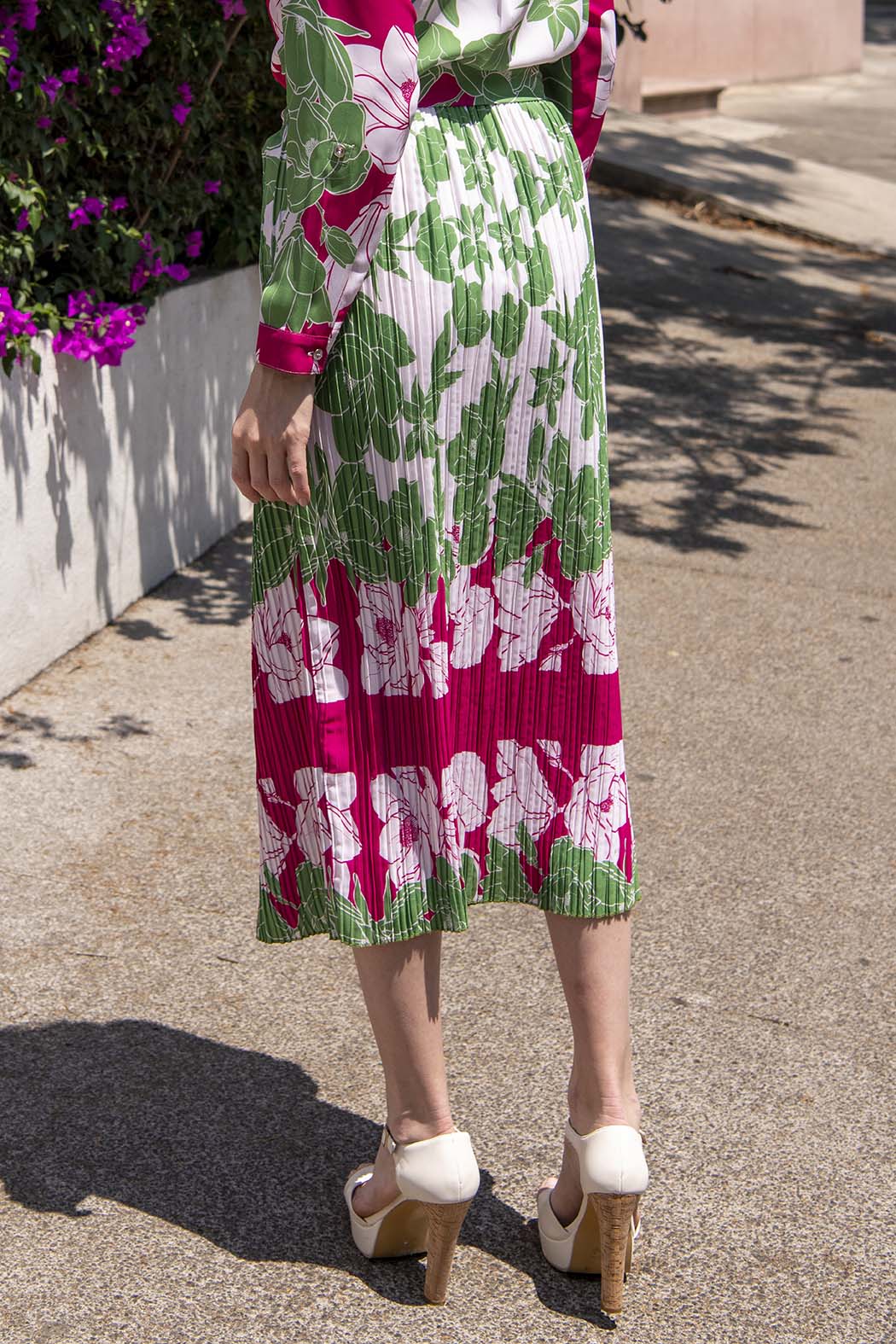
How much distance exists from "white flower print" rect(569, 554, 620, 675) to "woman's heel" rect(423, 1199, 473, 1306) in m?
0.73

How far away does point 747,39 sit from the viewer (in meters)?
16.7

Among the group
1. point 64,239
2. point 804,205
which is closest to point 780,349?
point 804,205

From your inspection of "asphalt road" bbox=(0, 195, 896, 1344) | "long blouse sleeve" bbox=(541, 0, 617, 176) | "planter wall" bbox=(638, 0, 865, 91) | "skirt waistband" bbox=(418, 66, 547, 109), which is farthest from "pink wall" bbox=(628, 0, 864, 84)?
"skirt waistband" bbox=(418, 66, 547, 109)

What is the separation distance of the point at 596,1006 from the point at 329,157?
1.13 metres

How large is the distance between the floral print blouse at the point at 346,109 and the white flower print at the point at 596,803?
25.6 inches

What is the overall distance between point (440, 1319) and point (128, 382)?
295 centimetres

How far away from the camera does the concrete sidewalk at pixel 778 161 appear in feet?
34.6

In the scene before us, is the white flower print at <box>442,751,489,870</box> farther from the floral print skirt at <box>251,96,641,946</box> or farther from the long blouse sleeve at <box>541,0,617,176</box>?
the long blouse sleeve at <box>541,0,617,176</box>

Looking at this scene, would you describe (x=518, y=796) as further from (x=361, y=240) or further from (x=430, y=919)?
(x=361, y=240)

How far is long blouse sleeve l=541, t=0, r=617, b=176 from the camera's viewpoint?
196 cm

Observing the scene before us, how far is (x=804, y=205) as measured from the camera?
35.5ft

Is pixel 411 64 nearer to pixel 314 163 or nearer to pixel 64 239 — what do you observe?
pixel 314 163

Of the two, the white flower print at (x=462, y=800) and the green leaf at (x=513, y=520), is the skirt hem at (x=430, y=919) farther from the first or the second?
the green leaf at (x=513, y=520)

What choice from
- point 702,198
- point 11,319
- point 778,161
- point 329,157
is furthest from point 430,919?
point 778,161
